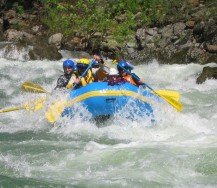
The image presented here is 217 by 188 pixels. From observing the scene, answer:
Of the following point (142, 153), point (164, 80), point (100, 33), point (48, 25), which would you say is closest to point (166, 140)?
point (142, 153)

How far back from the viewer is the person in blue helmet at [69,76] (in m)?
8.94

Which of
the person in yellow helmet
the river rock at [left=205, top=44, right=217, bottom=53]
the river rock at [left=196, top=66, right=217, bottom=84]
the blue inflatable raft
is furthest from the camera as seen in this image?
the river rock at [left=205, top=44, right=217, bottom=53]

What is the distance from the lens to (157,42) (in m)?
16.3

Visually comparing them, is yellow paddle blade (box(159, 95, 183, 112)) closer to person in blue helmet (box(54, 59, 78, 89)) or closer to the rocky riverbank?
person in blue helmet (box(54, 59, 78, 89))

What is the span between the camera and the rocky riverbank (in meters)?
Answer: 14.9

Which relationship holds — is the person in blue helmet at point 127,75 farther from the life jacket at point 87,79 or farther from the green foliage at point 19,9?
the green foliage at point 19,9

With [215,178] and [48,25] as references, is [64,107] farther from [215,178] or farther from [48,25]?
[48,25]

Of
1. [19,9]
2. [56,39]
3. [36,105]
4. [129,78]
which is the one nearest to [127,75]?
[129,78]

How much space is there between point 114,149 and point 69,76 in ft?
9.54

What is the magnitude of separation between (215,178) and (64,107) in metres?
3.81

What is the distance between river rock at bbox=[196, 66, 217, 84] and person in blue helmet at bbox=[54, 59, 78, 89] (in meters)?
4.49

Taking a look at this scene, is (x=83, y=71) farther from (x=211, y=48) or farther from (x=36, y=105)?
(x=211, y=48)

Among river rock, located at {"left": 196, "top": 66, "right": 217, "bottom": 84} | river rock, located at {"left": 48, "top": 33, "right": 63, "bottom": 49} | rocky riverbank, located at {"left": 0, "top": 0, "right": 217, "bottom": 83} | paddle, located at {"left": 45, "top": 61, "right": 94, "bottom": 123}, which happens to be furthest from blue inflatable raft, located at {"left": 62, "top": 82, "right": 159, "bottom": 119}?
river rock, located at {"left": 48, "top": 33, "right": 63, "bottom": 49}

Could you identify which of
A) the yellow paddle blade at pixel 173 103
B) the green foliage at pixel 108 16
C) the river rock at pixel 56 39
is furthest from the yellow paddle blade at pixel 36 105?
the river rock at pixel 56 39
